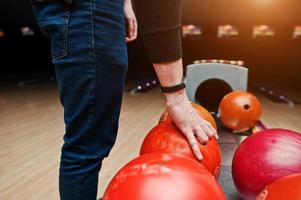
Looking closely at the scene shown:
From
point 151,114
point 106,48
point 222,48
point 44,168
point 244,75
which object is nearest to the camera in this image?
point 106,48

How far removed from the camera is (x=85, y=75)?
0.54 metres

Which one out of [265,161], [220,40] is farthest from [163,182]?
[220,40]

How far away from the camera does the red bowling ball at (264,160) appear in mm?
776

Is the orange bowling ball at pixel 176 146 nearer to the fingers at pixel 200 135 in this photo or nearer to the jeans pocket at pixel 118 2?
the fingers at pixel 200 135

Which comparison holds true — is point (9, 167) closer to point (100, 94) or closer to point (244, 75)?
point (100, 94)

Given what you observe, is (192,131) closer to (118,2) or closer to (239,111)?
(118,2)

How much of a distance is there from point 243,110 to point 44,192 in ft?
3.43

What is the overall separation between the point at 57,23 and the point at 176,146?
14.9 inches

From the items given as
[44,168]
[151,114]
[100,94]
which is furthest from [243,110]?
[100,94]

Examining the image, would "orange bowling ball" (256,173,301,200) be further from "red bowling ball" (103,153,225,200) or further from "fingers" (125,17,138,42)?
"fingers" (125,17,138,42)

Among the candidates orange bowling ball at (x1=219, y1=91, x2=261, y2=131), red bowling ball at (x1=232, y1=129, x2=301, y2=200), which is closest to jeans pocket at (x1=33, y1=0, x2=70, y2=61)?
red bowling ball at (x1=232, y1=129, x2=301, y2=200)

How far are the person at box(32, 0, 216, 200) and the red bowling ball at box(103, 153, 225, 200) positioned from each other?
0.06 metres

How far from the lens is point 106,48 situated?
54 cm

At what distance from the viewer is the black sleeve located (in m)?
0.65
